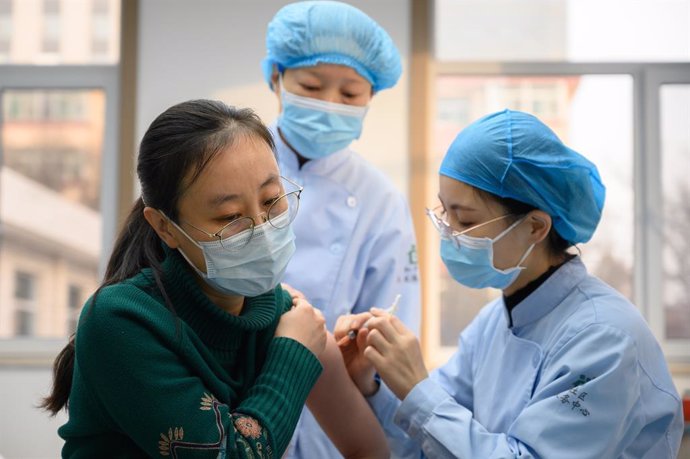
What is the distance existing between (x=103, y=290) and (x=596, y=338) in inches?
32.2

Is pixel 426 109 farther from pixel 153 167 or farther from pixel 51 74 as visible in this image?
pixel 153 167

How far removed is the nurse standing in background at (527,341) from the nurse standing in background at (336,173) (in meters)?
0.27

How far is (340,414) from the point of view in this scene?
164cm

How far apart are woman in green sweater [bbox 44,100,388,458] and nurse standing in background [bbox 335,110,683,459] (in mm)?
276

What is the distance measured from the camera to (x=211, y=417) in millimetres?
1278

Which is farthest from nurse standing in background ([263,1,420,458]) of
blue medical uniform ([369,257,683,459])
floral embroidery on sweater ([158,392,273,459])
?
floral embroidery on sweater ([158,392,273,459])

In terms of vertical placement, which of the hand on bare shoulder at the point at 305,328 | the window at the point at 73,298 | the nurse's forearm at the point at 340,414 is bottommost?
the nurse's forearm at the point at 340,414

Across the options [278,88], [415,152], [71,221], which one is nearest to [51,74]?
[71,221]

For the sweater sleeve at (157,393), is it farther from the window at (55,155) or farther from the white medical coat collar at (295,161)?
the window at (55,155)

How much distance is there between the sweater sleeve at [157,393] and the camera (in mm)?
1257

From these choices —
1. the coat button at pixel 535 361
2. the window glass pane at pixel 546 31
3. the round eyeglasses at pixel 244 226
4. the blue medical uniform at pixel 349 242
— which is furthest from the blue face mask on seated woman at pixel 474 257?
the window glass pane at pixel 546 31

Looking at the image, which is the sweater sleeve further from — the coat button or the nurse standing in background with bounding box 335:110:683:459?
the coat button

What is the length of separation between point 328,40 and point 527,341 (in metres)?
0.85

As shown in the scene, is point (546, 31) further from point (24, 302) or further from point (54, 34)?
point (24, 302)
